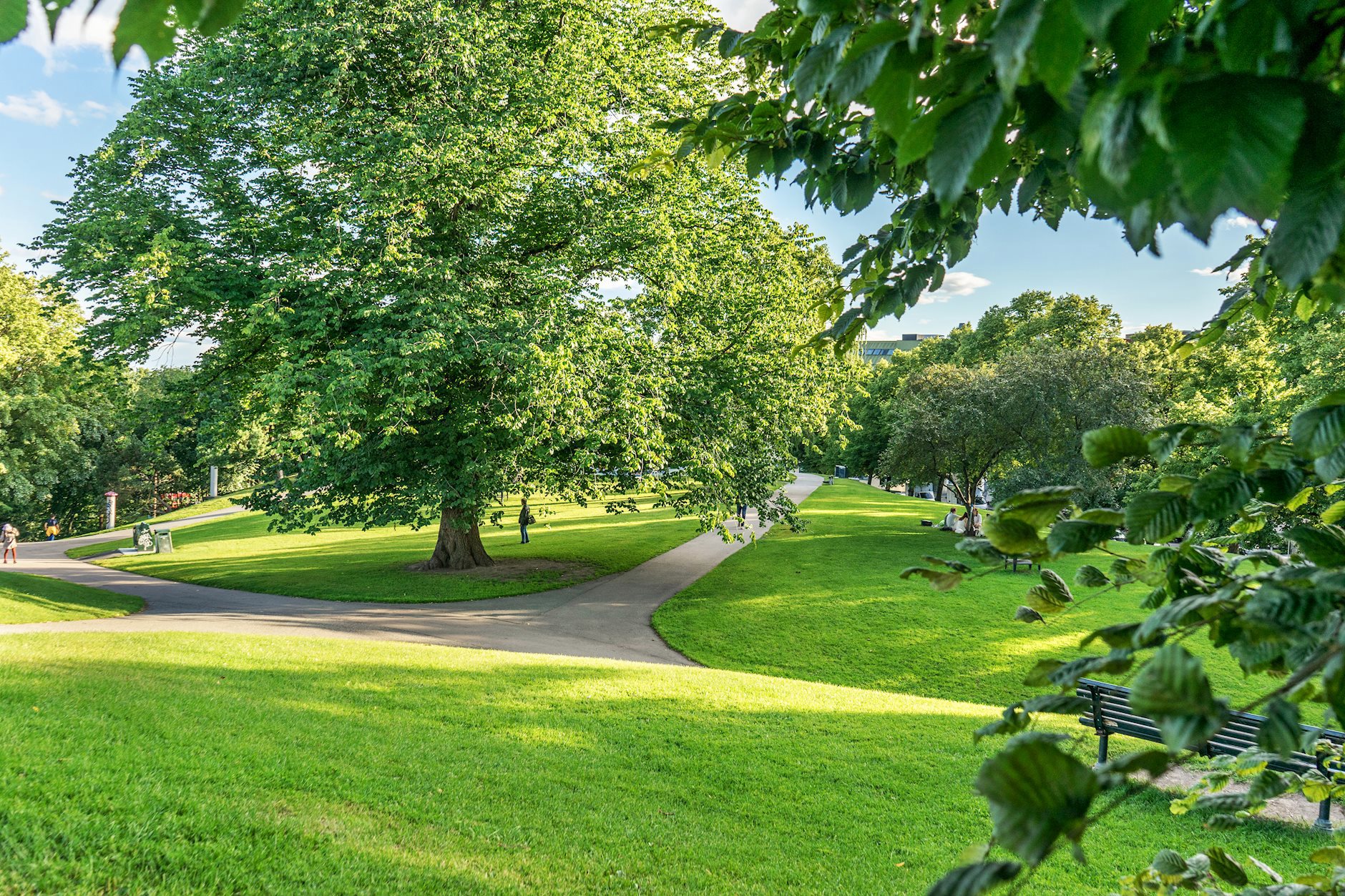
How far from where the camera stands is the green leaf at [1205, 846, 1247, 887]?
6.22 ft

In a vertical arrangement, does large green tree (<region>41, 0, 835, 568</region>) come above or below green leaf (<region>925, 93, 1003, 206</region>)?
above

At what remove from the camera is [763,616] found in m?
15.2

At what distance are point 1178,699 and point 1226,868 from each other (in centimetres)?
180

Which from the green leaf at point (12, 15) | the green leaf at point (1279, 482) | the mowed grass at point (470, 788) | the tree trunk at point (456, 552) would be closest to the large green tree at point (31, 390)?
the tree trunk at point (456, 552)

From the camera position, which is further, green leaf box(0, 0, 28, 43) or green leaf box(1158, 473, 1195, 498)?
green leaf box(1158, 473, 1195, 498)

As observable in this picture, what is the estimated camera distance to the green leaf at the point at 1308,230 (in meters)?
0.68

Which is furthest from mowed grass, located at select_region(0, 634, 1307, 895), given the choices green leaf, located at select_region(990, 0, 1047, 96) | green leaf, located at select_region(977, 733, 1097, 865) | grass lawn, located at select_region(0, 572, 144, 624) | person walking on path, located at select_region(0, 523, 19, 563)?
person walking on path, located at select_region(0, 523, 19, 563)

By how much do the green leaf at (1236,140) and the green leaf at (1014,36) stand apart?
0.13m

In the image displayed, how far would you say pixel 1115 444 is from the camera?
4.20 ft

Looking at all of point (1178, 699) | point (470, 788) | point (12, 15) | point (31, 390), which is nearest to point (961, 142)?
point (1178, 699)

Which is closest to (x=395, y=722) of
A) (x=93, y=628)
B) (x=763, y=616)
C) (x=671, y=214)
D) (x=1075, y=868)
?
(x=1075, y=868)

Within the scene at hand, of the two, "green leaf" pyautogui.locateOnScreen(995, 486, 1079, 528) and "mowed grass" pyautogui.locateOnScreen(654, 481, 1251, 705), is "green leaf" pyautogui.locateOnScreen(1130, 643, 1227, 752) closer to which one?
"green leaf" pyautogui.locateOnScreen(995, 486, 1079, 528)

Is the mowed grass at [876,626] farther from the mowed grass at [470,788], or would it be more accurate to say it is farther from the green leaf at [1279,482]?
the green leaf at [1279,482]

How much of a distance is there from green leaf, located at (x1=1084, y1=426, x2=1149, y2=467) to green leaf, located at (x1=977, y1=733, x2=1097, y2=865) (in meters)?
0.72
